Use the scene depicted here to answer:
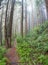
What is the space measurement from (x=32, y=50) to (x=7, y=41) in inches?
285

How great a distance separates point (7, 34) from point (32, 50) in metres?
7.46

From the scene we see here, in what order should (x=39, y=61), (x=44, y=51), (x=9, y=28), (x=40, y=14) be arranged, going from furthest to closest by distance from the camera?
1. (x=40, y=14)
2. (x=9, y=28)
3. (x=44, y=51)
4. (x=39, y=61)

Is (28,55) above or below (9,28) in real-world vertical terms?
below

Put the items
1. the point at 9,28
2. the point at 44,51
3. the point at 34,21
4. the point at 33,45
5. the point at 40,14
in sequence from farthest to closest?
the point at 34,21 < the point at 40,14 < the point at 9,28 < the point at 33,45 < the point at 44,51

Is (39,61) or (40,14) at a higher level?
(40,14)

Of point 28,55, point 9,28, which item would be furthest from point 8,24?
point 28,55

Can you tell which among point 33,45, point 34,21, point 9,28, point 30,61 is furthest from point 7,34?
point 34,21

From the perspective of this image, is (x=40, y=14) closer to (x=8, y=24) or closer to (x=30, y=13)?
(x=30, y=13)

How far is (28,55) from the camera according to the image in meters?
11.5

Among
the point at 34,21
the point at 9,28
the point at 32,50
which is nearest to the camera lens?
the point at 32,50

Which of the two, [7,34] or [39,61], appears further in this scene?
[7,34]

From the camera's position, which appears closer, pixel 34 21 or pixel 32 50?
pixel 32 50

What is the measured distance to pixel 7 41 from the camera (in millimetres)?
19172

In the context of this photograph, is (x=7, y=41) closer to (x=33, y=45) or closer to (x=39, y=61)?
(x=33, y=45)
